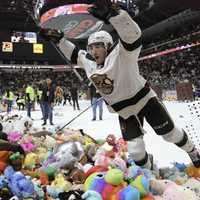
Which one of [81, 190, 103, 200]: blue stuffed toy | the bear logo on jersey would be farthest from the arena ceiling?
[81, 190, 103, 200]: blue stuffed toy

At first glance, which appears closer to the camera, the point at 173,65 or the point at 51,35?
the point at 51,35

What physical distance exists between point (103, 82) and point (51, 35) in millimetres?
772

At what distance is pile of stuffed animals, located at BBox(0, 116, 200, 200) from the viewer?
2.69 m

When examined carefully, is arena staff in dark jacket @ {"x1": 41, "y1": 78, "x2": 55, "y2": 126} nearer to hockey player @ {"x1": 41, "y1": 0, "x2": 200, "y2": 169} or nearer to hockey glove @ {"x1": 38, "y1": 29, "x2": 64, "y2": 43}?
hockey glove @ {"x1": 38, "y1": 29, "x2": 64, "y2": 43}

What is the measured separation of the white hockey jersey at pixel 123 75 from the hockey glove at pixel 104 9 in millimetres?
47

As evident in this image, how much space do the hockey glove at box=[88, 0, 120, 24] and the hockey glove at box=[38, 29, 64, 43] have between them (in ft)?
2.63

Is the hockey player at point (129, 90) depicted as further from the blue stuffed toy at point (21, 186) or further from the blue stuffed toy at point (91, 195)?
the blue stuffed toy at point (21, 186)

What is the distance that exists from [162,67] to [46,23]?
985 centimetres

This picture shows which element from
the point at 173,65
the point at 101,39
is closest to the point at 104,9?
the point at 101,39

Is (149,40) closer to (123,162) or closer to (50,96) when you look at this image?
(50,96)

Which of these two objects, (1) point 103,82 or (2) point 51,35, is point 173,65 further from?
(1) point 103,82

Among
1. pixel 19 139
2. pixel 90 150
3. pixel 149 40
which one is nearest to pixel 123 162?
pixel 90 150

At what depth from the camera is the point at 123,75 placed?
9.80 ft

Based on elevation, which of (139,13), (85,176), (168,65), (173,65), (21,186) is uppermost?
(21,186)
